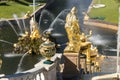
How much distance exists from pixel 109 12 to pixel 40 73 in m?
27.9

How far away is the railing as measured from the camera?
9.87 m

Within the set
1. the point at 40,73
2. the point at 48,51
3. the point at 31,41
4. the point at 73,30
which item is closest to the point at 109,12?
the point at 31,41

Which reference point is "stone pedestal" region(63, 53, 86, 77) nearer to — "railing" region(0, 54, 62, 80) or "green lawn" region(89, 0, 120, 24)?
"railing" region(0, 54, 62, 80)

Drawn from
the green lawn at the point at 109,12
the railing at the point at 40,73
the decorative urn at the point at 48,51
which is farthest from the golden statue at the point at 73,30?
the green lawn at the point at 109,12

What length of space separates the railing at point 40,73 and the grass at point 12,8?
2743 centimetres

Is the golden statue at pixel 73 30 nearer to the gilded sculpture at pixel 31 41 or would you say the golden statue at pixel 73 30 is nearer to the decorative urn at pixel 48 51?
the decorative urn at pixel 48 51

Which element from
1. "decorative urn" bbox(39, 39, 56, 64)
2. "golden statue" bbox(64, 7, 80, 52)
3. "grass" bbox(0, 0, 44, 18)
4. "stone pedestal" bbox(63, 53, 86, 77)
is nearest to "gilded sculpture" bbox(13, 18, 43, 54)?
"golden statue" bbox(64, 7, 80, 52)

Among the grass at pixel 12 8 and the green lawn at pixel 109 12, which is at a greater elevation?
the grass at pixel 12 8

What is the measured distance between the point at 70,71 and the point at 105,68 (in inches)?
134

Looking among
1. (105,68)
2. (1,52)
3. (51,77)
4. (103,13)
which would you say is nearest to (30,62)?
(1,52)

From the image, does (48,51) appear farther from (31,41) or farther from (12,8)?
(12,8)

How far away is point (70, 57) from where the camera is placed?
13.8 m

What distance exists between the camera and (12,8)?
41188mm

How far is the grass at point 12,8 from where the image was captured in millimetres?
38903
